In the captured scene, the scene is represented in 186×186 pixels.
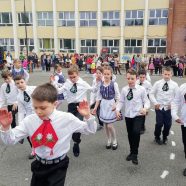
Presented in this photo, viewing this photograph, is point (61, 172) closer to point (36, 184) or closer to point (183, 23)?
point (36, 184)

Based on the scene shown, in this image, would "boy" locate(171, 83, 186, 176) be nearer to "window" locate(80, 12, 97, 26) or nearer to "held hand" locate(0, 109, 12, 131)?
"held hand" locate(0, 109, 12, 131)

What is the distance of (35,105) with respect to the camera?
107 inches

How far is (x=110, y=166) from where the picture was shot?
496 cm

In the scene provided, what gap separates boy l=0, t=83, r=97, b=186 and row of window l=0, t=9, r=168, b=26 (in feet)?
89.4

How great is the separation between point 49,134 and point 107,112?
9.60ft

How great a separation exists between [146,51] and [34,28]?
1376cm

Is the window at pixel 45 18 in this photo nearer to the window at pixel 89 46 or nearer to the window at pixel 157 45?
the window at pixel 89 46

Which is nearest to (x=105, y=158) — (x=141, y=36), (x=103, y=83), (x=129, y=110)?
(x=129, y=110)

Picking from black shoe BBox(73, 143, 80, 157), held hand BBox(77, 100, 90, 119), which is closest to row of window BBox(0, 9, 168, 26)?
black shoe BBox(73, 143, 80, 157)

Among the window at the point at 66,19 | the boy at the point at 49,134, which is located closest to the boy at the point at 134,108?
the boy at the point at 49,134

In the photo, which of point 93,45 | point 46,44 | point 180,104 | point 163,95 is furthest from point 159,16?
point 180,104

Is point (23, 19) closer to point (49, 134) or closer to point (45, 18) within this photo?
point (45, 18)

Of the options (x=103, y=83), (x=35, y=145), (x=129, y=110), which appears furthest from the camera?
(x=103, y=83)

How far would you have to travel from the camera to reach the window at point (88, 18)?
2998cm
